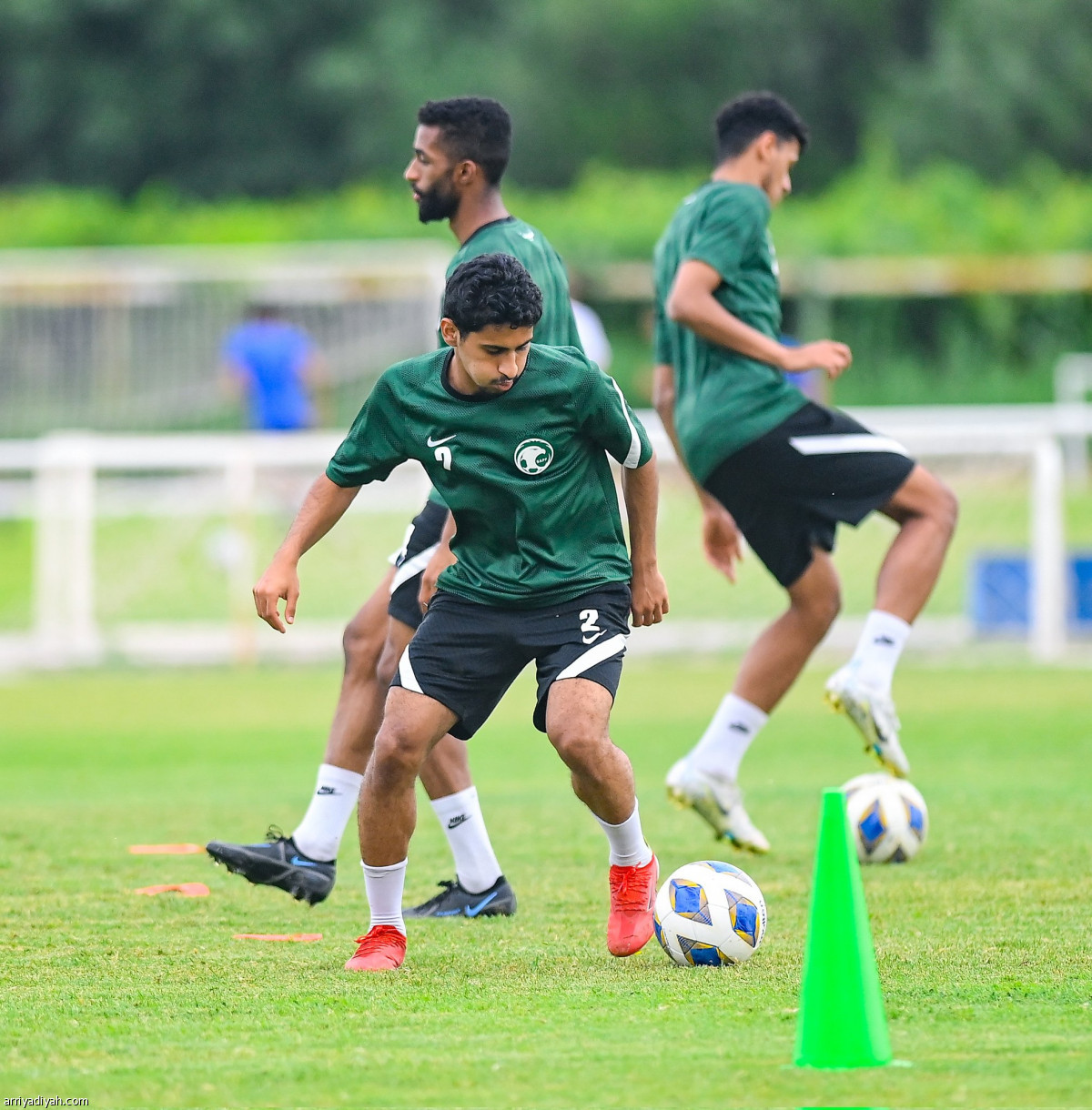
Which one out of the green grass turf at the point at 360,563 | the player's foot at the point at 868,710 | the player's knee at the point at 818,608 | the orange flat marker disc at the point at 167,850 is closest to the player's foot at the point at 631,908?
the player's foot at the point at 868,710

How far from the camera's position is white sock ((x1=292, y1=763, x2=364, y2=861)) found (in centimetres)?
587

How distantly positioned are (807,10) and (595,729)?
137 ft

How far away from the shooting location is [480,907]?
19.1ft

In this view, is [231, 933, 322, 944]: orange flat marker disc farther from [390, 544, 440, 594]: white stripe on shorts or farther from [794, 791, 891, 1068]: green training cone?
[794, 791, 891, 1068]: green training cone

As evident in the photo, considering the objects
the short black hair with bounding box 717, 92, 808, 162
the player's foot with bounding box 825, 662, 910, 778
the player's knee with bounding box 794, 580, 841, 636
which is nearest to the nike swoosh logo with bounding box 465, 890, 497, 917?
the player's foot with bounding box 825, 662, 910, 778

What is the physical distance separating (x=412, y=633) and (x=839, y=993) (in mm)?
2310

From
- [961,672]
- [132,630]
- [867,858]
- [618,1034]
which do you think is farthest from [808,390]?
[618,1034]

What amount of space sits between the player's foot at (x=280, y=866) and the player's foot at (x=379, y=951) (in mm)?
699

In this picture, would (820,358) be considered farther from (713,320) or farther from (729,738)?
(729,738)

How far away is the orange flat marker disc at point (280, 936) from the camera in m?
5.41

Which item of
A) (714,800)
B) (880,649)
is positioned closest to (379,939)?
(714,800)

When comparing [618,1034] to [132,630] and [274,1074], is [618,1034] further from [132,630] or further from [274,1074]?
[132,630]

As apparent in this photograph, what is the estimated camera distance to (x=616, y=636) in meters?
5.11

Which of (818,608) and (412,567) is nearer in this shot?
(412,567)
